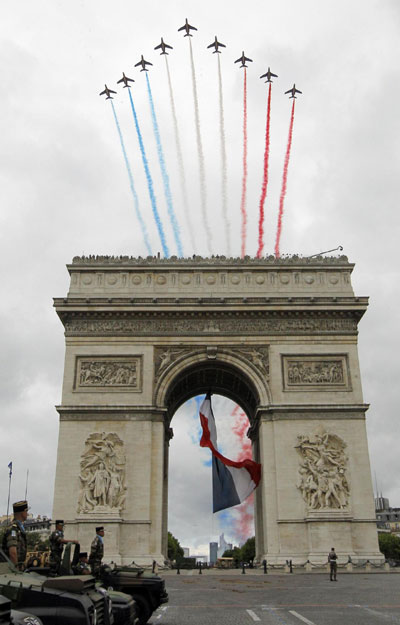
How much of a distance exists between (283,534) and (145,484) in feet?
23.9

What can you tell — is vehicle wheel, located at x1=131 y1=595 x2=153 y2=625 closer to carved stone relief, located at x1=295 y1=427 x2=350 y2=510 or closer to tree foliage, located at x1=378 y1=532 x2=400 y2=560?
carved stone relief, located at x1=295 y1=427 x2=350 y2=510

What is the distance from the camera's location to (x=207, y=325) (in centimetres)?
3391

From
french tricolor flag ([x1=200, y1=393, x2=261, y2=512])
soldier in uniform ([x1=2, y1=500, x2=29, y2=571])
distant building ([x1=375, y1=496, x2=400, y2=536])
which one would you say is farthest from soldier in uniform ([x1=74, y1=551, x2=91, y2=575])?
distant building ([x1=375, y1=496, x2=400, y2=536])

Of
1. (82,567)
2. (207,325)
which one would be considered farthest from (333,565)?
(207,325)

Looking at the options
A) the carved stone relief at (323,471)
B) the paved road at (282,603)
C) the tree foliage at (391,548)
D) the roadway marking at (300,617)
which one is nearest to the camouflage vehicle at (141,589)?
the paved road at (282,603)

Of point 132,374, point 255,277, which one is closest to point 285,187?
point 255,277

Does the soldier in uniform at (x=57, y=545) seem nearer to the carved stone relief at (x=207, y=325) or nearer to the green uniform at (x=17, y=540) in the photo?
the green uniform at (x=17, y=540)

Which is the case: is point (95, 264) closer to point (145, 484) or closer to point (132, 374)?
point (132, 374)

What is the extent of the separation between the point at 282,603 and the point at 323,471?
54.2 ft

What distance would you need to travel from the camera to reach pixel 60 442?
31.2m

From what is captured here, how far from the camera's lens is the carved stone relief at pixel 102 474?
2995cm

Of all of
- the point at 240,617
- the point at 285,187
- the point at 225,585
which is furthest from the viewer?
the point at 285,187

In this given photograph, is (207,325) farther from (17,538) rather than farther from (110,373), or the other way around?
(17,538)

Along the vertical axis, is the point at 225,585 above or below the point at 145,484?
below
